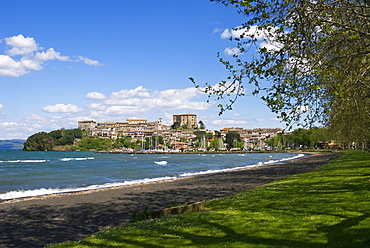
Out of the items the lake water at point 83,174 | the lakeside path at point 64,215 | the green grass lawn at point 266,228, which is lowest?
the lake water at point 83,174

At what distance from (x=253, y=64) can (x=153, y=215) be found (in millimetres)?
6683

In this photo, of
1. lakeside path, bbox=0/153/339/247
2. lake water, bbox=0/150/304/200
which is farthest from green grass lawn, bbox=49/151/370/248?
lake water, bbox=0/150/304/200

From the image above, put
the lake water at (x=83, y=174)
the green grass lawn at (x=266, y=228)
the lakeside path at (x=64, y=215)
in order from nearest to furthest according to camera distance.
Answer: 1. the green grass lawn at (x=266, y=228)
2. the lakeside path at (x=64, y=215)
3. the lake water at (x=83, y=174)

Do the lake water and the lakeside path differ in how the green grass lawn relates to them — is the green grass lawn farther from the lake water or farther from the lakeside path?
the lake water

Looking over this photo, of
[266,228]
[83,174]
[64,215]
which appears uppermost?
[266,228]

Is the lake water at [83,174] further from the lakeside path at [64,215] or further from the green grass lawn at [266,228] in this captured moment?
the green grass lawn at [266,228]

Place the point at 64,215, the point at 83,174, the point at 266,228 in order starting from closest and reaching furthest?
the point at 266,228 < the point at 64,215 < the point at 83,174

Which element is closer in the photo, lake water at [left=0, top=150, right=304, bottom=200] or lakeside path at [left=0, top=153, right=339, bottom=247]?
lakeside path at [left=0, top=153, right=339, bottom=247]

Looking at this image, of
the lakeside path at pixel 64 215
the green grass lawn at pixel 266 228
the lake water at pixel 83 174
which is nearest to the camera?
the green grass lawn at pixel 266 228

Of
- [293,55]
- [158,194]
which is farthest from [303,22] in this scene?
[158,194]

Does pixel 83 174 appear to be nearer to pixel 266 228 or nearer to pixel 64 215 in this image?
pixel 64 215

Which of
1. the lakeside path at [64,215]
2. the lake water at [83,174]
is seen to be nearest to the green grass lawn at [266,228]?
the lakeside path at [64,215]

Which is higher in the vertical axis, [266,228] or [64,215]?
[266,228]

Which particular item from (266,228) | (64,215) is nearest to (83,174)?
(64,215)
